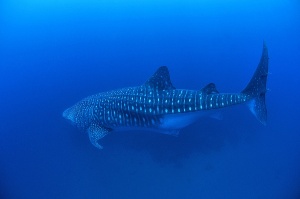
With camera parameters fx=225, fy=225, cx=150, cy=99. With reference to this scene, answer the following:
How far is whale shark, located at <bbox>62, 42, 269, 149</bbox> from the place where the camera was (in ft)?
13.7

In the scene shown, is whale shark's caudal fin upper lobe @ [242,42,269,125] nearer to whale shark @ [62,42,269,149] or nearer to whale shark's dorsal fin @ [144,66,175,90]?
whale shark @ [62,42,269,149]

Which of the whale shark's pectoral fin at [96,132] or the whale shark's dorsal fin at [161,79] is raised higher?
the whale shark's dorsal fin at [161,79]

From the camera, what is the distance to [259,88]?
4.13 metres

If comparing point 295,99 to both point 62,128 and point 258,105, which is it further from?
point 62,128

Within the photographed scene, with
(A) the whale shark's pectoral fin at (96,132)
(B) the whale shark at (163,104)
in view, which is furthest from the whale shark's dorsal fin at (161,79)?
(A) the whale shark's pectoral fin at (96,132)

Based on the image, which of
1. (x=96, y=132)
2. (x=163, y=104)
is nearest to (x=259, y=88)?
(x=163, y=104)

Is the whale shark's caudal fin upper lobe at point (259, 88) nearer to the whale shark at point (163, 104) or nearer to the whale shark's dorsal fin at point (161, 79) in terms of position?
the whale shark at point (163, 104)

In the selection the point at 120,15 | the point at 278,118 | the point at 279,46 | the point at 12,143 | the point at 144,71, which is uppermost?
the point at 120,15

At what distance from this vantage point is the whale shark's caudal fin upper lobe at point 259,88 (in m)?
4.03

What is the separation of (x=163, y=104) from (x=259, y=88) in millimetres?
1797

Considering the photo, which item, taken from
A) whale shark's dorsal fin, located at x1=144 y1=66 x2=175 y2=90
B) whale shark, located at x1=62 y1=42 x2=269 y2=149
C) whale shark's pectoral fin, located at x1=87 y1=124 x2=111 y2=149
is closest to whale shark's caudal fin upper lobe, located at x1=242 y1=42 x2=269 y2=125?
whale shark, located at x1=62 y1=42 x2=269 y2=149

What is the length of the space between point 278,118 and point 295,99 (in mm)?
1064

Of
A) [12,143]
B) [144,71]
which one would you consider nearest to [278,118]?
[144,71]

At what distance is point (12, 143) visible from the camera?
7.59m
